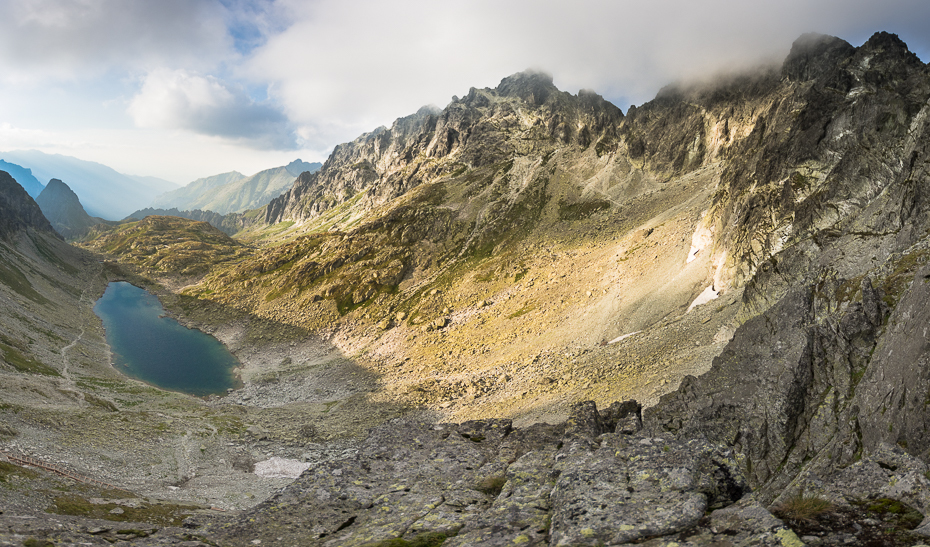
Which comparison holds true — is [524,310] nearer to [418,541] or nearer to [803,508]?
[418,541]

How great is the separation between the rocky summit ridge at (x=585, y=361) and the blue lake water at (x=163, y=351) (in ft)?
16.0

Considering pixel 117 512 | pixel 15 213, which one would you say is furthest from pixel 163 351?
pixel 15 213

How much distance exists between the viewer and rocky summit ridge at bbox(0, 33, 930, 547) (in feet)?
46.1

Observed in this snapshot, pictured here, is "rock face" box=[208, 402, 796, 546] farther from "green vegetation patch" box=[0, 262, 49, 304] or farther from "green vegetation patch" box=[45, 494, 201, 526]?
"green vegetation patch" box=[0, 262, 49, 304]

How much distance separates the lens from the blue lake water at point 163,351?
78875 mm

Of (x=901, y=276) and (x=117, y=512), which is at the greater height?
(x=901, y=276)

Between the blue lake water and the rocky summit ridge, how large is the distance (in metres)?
4.87

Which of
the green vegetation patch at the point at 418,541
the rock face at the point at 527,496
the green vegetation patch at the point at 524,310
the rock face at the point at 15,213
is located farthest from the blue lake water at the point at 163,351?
the green vegetation patch at the point at 418,541

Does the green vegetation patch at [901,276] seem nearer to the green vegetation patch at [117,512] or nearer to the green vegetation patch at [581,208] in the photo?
the green vegetation patch at [117,512]

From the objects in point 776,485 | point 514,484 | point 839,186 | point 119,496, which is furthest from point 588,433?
point 839,186

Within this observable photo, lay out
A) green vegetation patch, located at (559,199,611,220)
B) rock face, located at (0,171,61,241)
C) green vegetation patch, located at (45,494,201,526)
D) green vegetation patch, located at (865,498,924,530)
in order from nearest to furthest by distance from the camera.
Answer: green vegetation patch, located at (865,498,924,530) < green vegetation patch, located at (45,494,201,526) < green vegetation patch, located at (559,199,611,220) < rock face, located at (0,171,61,241)

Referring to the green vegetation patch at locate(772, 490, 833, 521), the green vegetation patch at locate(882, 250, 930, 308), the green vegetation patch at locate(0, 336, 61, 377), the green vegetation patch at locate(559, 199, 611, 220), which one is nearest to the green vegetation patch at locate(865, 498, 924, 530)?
the green vegetation patch at locate(772, 490, 833, 521)

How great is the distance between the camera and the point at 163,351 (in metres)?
93.9

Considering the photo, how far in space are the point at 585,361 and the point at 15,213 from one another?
22028cm
